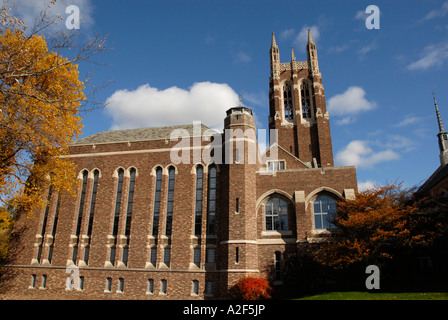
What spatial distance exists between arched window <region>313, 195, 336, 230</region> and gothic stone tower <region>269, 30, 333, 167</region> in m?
15.3

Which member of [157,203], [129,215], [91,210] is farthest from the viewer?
[91,210]

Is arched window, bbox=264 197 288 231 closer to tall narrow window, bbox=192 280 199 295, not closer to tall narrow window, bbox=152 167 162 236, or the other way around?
tall narrow window, bbox=192 280 199 295

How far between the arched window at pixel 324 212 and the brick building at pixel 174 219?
71mm

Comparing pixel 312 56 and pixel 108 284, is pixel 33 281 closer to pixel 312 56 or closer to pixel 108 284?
pixel 108 284

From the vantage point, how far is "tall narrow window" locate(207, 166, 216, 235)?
2427 centimetres

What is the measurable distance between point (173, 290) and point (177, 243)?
3230 mm

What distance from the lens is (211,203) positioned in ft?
81.9

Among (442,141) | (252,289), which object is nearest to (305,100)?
(442,141)

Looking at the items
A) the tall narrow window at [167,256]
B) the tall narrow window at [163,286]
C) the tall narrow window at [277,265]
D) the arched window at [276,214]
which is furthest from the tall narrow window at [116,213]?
the tall narrow window at [277,265]

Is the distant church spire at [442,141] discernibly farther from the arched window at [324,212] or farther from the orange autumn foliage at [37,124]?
the orange autumn foliage at [37,124]

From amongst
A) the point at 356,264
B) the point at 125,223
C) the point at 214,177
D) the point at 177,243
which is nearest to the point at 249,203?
the point at 214,177

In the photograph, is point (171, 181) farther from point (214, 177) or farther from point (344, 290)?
point (344, 290)

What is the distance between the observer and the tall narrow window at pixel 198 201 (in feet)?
80.8

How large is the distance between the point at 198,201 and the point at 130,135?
11.1 meters
